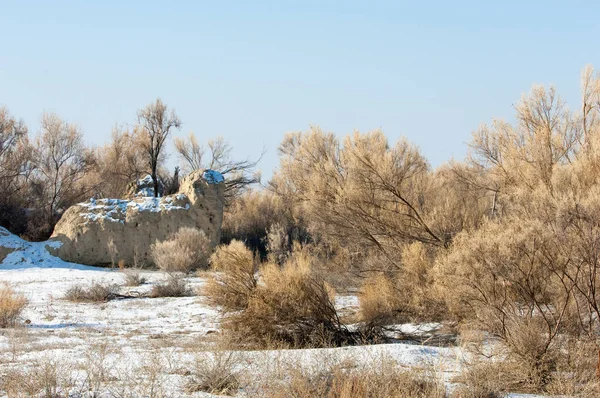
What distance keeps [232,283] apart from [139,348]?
2.09 meters

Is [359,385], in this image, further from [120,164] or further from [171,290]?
[120,164]

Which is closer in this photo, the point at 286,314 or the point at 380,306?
the point at 286,314

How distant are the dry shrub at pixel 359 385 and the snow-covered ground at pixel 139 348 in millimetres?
260

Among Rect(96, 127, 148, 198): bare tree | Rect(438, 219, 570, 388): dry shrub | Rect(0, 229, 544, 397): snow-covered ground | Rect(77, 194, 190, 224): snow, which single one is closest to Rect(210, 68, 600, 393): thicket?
Rect(438, 219, 570, 388): dry shrub

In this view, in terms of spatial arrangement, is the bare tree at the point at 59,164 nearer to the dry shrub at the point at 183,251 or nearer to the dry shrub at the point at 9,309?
the dry shrub at the point at 183,251

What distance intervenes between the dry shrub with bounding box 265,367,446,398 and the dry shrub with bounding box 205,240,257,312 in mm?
4082

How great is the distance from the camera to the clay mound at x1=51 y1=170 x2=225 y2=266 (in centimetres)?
2198

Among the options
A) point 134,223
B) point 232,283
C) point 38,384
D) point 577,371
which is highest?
point 134,223

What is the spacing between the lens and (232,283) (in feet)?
36.7

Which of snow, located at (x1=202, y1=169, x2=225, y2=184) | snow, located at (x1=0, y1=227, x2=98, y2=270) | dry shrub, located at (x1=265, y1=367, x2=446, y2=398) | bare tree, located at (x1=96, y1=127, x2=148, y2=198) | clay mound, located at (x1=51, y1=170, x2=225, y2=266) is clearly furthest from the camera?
bare tree, located at (x1=96, y1=127, x2=148, y2=198)

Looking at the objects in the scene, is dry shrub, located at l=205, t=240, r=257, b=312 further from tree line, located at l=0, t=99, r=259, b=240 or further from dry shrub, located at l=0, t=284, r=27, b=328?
tree line, located at l=0, t=99, r=259, b=240

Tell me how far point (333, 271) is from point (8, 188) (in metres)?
15.9

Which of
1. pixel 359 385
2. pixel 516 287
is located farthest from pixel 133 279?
pixel 359 385

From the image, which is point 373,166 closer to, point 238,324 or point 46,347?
point 238,324
